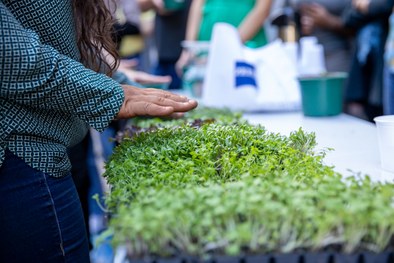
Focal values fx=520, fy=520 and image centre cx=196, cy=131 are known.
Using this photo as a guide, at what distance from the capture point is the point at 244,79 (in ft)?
8.43

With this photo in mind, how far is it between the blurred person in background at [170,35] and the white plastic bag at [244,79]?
1611 millimetres

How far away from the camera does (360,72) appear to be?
349cm

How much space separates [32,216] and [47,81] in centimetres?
32

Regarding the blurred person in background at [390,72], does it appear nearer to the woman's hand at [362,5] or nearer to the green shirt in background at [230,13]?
the woman's hand at [362,5]

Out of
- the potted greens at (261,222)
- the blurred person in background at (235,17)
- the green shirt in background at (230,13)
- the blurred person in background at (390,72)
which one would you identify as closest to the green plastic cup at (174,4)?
the blurred person in background at (235,17)

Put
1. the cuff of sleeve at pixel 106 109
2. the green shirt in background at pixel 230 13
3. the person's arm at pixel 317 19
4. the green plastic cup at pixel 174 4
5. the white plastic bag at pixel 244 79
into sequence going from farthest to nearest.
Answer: the green plastic cup at pixel 174 4, the person's arm at pixel 317 19, the green shirt in background at pixel 230 13, the white plastic bag at pixel 244 79, the cuff of sleeve at pixel 106 109

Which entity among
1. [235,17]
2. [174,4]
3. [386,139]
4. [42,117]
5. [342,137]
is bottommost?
[342,137]

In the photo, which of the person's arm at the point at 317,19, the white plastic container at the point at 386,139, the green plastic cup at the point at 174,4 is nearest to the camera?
the white plastic container at the point at 386,139

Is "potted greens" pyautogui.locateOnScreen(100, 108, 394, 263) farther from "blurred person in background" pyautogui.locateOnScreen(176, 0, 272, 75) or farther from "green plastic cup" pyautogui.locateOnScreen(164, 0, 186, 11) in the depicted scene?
"green plastic cup" pyautogui.locateOnScreen(164, 0, 186, 11)

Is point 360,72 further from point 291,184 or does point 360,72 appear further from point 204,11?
point 291,184

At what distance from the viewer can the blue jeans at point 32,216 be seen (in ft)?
3.91

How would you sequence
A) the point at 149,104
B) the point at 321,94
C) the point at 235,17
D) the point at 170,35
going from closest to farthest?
the point at 149,104, the point at 321,94, the point at 235,17, the point at 170,35

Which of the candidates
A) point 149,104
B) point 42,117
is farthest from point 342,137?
point 42,117

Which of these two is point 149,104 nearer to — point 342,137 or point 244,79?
point 342,137
